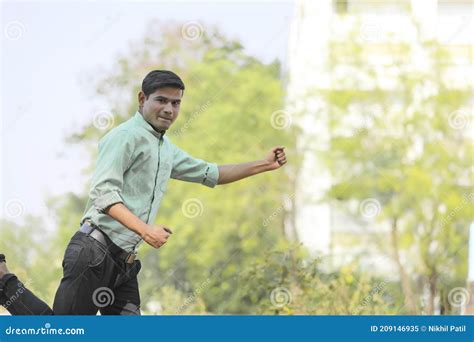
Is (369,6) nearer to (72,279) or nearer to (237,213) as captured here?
(237,213)

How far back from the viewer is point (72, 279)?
2840mm

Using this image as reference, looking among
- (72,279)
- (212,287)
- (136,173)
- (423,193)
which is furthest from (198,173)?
(423,193)

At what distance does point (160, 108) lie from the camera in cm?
299

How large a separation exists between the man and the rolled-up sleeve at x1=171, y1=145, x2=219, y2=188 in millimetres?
61

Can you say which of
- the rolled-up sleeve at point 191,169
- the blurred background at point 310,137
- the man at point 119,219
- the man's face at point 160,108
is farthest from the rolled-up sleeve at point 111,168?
the blurred background at point 310,137

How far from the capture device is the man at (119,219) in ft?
9.24

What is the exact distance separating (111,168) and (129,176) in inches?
3.8

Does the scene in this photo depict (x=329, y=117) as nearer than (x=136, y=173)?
No

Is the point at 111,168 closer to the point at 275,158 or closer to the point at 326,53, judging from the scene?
the point at 275,158

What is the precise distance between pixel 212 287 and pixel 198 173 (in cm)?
677

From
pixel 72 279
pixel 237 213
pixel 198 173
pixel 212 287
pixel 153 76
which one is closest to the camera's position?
pixel 72 279

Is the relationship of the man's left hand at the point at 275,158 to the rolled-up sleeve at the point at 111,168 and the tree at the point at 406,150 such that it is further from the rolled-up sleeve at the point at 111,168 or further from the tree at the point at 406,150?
the tree at the point at 406,150

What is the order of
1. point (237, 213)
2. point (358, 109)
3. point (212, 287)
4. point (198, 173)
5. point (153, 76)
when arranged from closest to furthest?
point (153, 76) → point (198, 173) → point (212, 287) → point (237, 213) → point (358, 109)

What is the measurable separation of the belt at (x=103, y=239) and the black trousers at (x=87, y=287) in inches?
0.5
